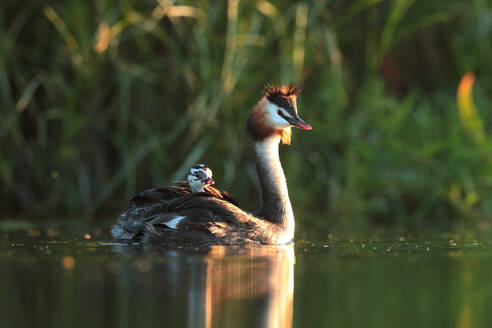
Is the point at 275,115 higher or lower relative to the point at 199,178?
higher

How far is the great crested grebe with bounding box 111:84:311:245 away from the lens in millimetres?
6453

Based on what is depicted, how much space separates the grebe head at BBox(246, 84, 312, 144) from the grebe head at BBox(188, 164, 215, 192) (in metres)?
0.54

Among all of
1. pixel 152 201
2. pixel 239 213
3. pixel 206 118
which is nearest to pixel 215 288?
pixel 239 213

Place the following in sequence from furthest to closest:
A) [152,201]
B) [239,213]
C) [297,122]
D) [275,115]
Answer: [275,115]
[297,122]
[152,201]
[239,213]

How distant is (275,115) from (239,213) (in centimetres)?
108

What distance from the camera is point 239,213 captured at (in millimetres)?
6641

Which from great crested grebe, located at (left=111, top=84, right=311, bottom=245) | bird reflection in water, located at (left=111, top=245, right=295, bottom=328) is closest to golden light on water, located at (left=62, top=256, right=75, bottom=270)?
bird reflection in water, located at (left=111, top=245, right=295, bottom=328)

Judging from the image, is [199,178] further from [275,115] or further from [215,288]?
[215,288]

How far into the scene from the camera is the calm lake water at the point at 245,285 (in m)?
3.73

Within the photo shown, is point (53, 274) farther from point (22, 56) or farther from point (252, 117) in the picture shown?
point (22, 56)

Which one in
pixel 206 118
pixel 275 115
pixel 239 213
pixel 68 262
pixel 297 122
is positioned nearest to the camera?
pixel 68 262

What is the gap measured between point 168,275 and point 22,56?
4.75 m

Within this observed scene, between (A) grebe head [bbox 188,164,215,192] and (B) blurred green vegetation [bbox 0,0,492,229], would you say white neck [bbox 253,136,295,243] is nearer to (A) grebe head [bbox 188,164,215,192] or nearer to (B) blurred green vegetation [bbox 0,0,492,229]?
(A) grebe head [bbox 188,164,215,192]

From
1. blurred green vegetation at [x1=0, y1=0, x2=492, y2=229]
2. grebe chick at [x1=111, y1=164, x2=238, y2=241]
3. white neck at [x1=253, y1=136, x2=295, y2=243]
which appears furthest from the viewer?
blurred green vegetation at [x1=0, y1=0, x2=492, y2=229]
